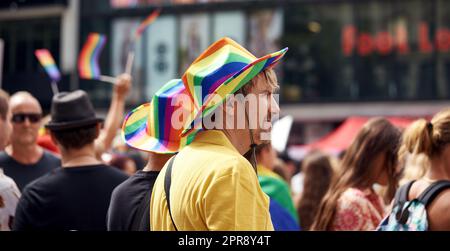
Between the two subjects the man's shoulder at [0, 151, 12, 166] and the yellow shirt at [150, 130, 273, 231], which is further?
the man's shoulder at [0, 151, 12, 166]

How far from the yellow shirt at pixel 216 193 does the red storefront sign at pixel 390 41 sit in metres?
24.0

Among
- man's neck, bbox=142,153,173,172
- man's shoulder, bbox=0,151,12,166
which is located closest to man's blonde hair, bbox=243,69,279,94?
man's neck, bbox=142,153,173,172

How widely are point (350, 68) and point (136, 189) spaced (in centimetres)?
2352

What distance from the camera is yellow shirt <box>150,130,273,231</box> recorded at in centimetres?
219

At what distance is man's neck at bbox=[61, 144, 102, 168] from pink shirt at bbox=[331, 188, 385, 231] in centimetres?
136

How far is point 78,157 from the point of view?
13.3 feet

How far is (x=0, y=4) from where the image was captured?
31094mm

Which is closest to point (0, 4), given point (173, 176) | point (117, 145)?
point (117, 145)

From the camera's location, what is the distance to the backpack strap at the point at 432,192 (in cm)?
332

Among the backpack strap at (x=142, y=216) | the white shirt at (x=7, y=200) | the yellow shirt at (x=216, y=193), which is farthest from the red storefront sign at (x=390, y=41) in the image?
the yellow shirt at (x=216, y=193)

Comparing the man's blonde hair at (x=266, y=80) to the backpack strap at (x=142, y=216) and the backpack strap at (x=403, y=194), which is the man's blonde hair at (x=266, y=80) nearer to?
the backpack strap at (x=142, y=216)

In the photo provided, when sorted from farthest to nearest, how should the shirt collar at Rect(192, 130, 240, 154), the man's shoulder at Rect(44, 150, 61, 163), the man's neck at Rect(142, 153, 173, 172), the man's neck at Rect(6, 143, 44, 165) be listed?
the man's shoulder at Rect(44, 150, 61, 163)
the man's neck at Rect(6, 143, 44, 165)
the man's neck at Rect(142, 153, 173, 172)
the shirt collar at Rect(192, 130, 240, 154)

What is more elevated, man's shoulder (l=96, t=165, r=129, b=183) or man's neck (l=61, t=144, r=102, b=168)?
man's neck (l=61, t=144, r=102, b=168)

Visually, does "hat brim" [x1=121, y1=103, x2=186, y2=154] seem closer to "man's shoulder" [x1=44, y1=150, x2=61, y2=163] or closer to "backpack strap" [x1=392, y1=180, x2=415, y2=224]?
"backpack strap" [x1=392, y1=180, x2=415, y2=224]
